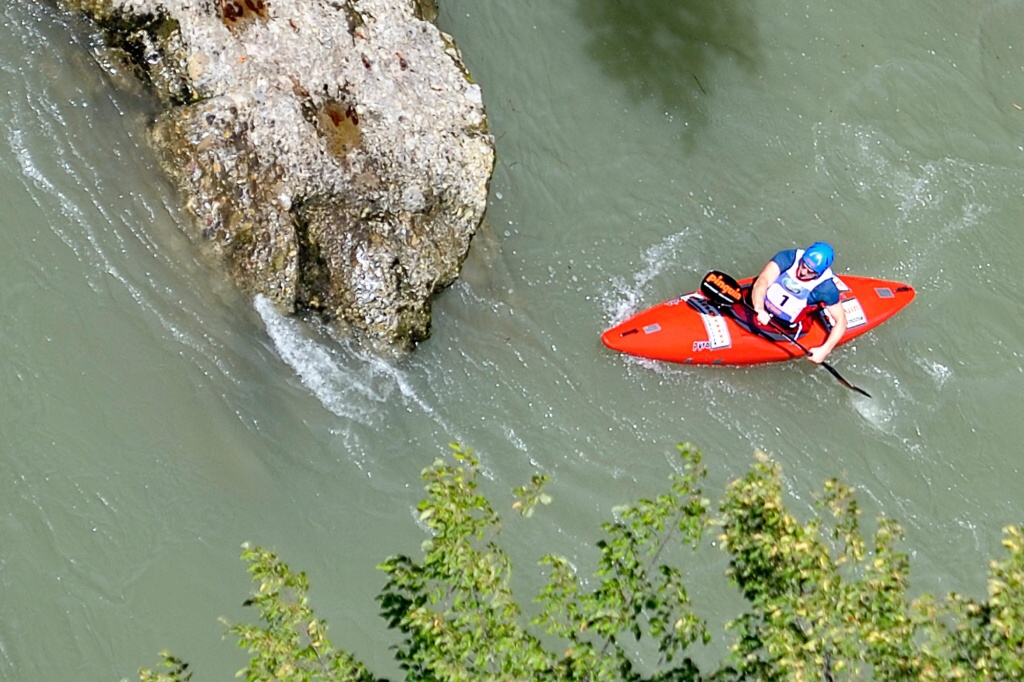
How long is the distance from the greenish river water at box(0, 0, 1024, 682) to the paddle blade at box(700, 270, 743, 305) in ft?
1.12

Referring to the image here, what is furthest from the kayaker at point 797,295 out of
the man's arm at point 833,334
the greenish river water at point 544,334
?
the greenish river water at point 544,334

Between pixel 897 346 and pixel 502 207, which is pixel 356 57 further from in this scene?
pixel 897 346

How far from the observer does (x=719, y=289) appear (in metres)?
6.95

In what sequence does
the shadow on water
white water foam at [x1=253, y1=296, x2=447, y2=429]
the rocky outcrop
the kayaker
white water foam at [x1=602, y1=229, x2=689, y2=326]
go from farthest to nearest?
the shadow on water
white water foam at [x1=602, y1=229, x2=689, y2=326]
the kayaker
white water foam at [x1=253, y1=296, x2=447, y2=429]
the rocky outcrop

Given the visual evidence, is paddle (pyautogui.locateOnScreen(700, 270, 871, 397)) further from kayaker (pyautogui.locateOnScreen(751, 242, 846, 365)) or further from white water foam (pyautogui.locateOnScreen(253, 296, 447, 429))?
white water foam (pyautogui.locateOnScreen(253, 296, 447, 429))

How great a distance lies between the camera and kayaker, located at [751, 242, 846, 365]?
6.75m

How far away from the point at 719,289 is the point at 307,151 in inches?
115

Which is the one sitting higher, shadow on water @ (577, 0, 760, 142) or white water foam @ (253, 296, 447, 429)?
shadow on water @ (577, 0, 760, 142)

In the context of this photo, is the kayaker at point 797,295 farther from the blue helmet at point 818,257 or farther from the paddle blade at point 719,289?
the paddle blade at point 719,289

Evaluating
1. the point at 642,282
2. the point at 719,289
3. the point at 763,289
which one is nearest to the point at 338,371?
the point at 642,282

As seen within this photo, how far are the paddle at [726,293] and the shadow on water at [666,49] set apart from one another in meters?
1.31

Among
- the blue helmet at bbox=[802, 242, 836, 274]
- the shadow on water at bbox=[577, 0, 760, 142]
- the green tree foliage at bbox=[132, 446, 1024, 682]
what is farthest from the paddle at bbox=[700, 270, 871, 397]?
the green tree foliage at bbox=[132, 446, 1024, 682]

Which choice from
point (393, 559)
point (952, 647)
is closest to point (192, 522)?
point (393, 559)

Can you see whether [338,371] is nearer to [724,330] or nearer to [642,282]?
[642,282]
